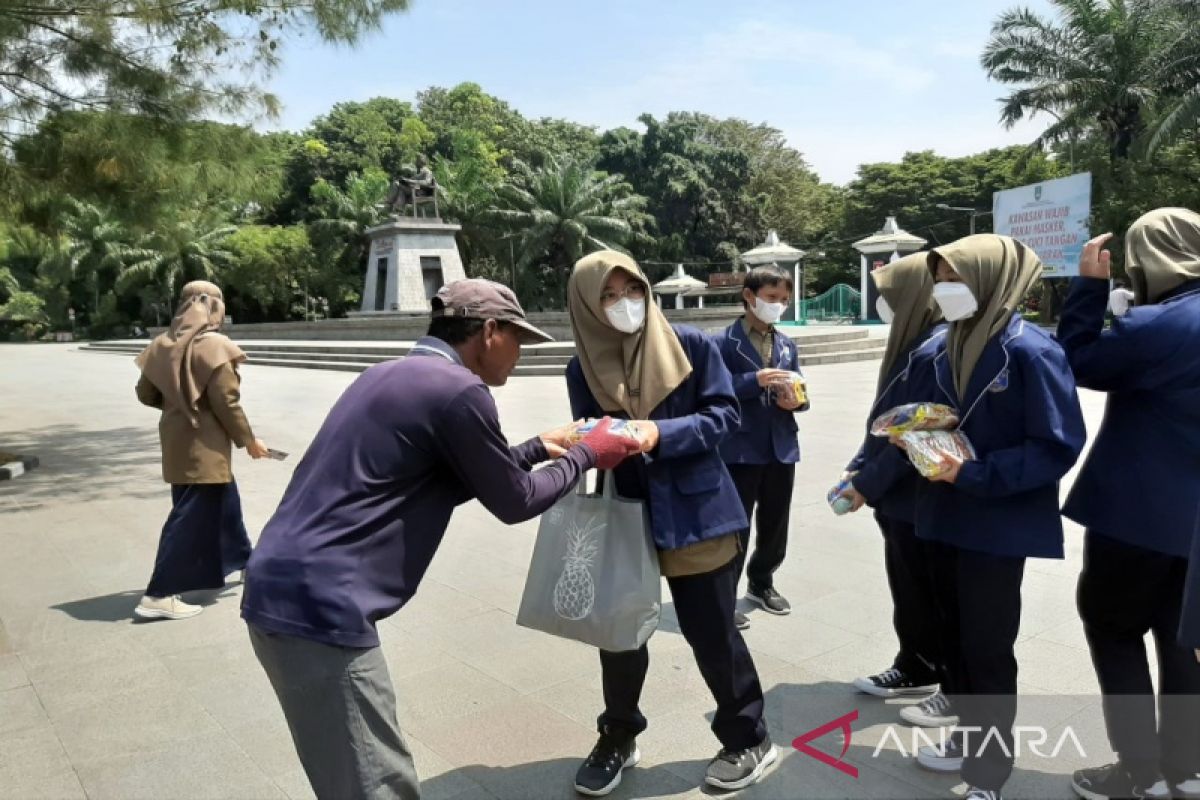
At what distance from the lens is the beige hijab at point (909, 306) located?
3113mm

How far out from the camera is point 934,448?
7.91 feet

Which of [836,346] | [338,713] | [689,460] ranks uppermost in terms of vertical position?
[689,460]

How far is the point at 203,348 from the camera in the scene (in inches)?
165

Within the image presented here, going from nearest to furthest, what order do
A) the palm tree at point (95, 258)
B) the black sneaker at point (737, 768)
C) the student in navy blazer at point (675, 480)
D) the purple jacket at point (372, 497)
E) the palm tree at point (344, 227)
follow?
the purple jacket at point (372, 497) → the student in navy blazer at point (675, 480) → the black sneaker at point (737, 768) → the palm tree at point (344, 227) → the palm tree at point (95, 258)

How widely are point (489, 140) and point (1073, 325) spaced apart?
45.0 meters

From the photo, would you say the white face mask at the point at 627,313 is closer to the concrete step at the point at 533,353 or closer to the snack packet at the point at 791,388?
the snack packet at the point at 791,388

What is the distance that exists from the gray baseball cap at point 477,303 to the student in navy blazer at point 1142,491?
1.61 m

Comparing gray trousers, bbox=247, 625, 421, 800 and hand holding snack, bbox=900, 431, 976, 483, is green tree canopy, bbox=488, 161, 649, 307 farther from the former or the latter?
gray trousers, bbox=247, 625, 421, 800

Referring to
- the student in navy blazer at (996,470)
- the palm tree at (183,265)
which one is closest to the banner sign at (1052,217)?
the student in navy blazer at (996,470)

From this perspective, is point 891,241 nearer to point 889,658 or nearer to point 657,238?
point 657,238

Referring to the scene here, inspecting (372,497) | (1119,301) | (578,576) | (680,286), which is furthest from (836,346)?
(372,497)

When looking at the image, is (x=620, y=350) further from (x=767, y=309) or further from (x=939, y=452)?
(x=767, y=309)

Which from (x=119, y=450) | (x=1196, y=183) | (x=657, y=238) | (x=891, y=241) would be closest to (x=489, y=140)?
(x=657, y=238)

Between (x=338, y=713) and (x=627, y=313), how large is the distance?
128 centimetres
